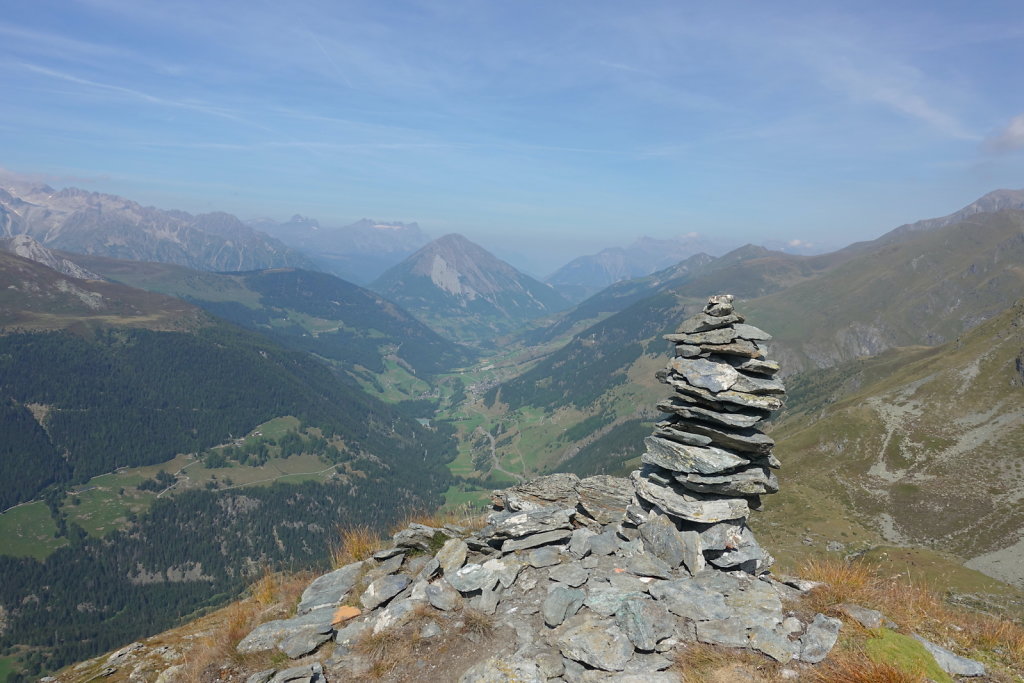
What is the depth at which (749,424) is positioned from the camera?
49.3 feet

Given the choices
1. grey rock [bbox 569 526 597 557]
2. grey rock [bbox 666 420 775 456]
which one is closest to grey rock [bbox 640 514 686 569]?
grey rock [bbox 569 526 597 557]

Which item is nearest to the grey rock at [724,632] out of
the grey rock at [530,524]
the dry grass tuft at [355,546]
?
the grey rock at [530,524]

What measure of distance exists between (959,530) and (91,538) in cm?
28231

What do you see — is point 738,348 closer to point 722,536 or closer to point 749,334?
point 749,334

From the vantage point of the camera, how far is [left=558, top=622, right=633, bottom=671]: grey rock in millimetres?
9930

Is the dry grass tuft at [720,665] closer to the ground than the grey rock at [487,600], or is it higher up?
higher up

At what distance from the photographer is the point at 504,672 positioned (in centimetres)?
1005

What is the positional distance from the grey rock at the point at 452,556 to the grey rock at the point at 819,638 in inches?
361

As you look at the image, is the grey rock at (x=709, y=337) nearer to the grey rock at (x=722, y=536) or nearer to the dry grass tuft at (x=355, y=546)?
the grey rock at (x=722, y=536)

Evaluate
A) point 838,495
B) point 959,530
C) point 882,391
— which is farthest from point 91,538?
point 882,391

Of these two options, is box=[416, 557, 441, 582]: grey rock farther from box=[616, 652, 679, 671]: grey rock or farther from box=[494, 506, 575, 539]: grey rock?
box=[616, 652, 679, 671]: grey rock

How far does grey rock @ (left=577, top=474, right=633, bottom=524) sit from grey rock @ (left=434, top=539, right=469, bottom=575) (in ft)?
17.7

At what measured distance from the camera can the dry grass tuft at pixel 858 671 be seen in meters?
7.87

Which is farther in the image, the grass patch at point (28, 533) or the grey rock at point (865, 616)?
the grass patch at point (28, 533)
